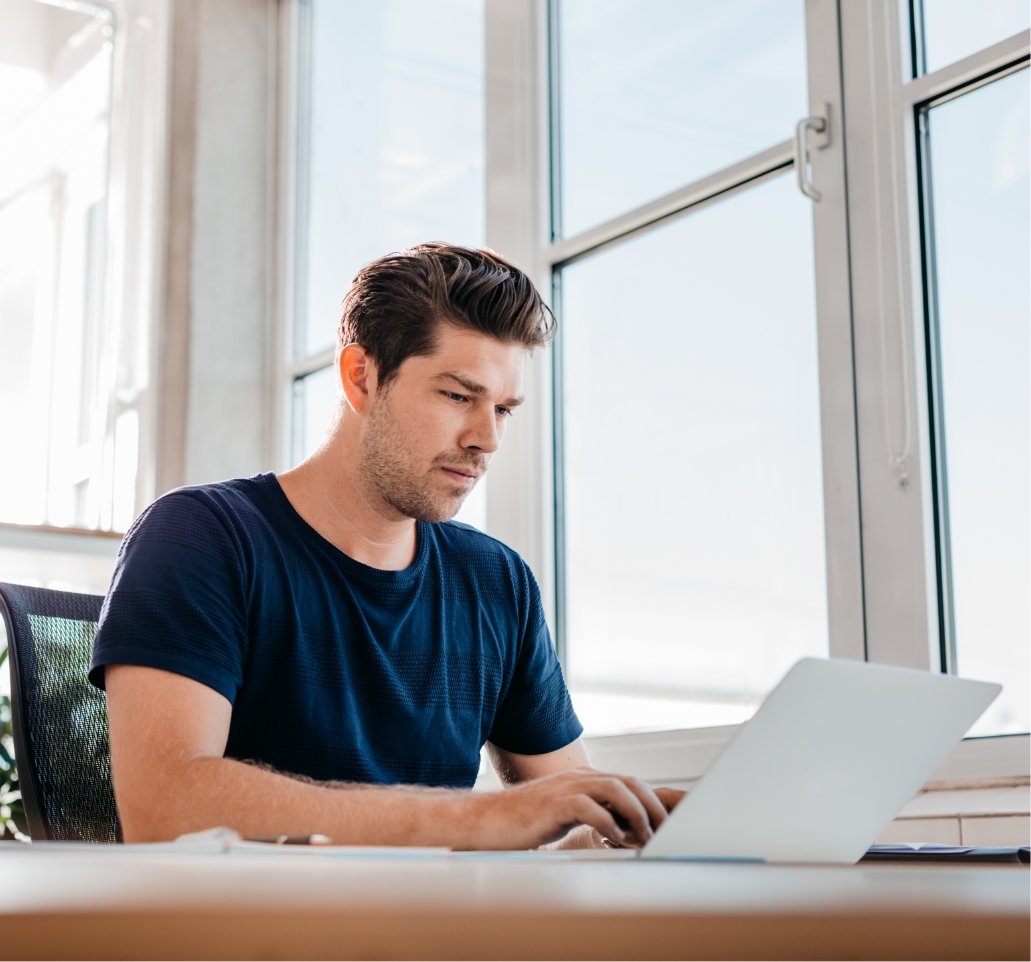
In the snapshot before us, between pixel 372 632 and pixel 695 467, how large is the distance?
1.03 meters

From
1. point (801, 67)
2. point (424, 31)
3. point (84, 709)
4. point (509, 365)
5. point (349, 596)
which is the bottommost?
point (84, 709)

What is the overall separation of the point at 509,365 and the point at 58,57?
8.51 ft

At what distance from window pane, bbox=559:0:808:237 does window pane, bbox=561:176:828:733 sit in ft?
0.40

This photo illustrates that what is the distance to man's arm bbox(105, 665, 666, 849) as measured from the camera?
0.86 metres

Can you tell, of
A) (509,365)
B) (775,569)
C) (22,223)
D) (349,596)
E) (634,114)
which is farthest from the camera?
(22,223)

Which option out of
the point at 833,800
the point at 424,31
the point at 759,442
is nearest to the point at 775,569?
the point at 759,442

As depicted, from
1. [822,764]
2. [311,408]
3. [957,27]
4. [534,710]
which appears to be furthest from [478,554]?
[311,408]

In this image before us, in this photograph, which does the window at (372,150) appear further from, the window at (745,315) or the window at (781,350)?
the window at (781,350)

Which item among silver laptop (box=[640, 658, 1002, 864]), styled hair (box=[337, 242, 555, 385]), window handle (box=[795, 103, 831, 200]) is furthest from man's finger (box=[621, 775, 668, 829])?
window handle (box=[795, 103, 831, 200])

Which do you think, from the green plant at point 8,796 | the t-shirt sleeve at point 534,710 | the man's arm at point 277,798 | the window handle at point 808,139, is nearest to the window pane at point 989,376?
the window handle at point 808,139

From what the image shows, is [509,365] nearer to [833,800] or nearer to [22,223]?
[833,800]

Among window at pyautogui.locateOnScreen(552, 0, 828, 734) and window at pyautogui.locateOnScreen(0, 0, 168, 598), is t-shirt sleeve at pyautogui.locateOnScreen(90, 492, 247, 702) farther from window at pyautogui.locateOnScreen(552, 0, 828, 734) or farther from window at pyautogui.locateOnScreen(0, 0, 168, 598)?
window at pyautogui.locateOnScreen(0, 0, 168, 598)

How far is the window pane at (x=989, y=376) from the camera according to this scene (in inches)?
66.6

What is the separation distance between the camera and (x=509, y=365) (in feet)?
5.25
